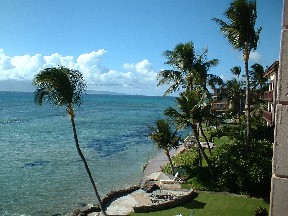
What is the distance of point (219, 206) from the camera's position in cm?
2188

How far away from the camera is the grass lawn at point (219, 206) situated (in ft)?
68.5

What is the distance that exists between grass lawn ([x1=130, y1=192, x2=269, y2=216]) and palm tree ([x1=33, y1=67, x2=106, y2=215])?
28.6 feet

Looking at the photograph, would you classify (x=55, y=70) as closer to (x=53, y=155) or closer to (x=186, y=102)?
(x=186, y=102)

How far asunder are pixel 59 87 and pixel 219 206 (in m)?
12.8

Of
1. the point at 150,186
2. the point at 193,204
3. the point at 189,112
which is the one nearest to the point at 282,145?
the point at 193,204

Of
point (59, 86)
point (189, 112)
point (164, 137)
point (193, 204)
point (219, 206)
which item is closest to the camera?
point (59, 86)

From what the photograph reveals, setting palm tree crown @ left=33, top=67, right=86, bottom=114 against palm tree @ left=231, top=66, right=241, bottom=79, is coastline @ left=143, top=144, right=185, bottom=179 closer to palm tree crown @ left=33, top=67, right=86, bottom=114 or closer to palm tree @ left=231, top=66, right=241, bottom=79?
palm tree crown @ left=33, top=67, right=86, bottom=114

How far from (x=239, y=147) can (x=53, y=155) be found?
30185mm

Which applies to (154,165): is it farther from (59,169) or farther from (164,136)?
(59,169)

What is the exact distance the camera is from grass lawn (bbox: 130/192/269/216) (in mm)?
20892

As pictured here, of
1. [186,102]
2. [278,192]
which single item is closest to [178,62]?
[186,102]

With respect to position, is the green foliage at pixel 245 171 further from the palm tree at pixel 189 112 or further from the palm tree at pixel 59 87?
the palm tree at pixel 59 87

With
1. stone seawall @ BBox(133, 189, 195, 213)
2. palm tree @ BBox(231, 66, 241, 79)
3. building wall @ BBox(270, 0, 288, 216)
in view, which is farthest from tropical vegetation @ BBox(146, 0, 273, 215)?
palm tree @ BBox(231, 66, 241, 79)

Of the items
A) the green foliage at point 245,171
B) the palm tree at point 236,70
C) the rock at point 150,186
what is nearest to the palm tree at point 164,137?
the rock at point 150,186
